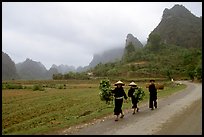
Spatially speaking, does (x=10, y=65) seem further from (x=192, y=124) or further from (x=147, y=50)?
(x=192, y=124)

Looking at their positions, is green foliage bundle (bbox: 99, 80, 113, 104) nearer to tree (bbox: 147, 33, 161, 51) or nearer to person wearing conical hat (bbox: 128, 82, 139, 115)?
person wearing conical hat (bbox: 128, 82, 139, 115)

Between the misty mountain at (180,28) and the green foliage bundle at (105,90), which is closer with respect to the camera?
the green foliage bundle at (105,90)

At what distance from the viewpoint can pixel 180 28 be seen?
481 feet

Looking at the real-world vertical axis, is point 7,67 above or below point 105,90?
above

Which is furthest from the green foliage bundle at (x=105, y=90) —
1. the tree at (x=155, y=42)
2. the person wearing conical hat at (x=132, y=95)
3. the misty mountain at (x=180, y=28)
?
the misty mountain at (x=180, y=28)

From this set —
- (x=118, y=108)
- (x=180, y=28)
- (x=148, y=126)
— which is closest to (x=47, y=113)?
(x=118, y=108)

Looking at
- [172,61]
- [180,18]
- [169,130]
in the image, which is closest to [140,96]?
[169,130]

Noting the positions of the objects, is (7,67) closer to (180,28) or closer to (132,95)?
(180,28)

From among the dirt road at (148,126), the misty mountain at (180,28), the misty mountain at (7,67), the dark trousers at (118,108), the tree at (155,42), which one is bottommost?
the dirt road at (148,126)

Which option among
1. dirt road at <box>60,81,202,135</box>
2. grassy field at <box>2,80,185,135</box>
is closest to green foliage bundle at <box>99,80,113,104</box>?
grassy field at <box>2,80,185,135</box>

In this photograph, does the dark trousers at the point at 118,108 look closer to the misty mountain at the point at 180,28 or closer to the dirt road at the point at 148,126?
the dirt road at the point at 148,126

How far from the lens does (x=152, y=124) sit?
13930mm

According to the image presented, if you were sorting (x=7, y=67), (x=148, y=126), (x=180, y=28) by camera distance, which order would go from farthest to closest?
(x=7, y=67) < (x=180, y=28) < (x=148, y=126)

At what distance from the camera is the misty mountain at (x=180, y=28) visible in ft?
460
